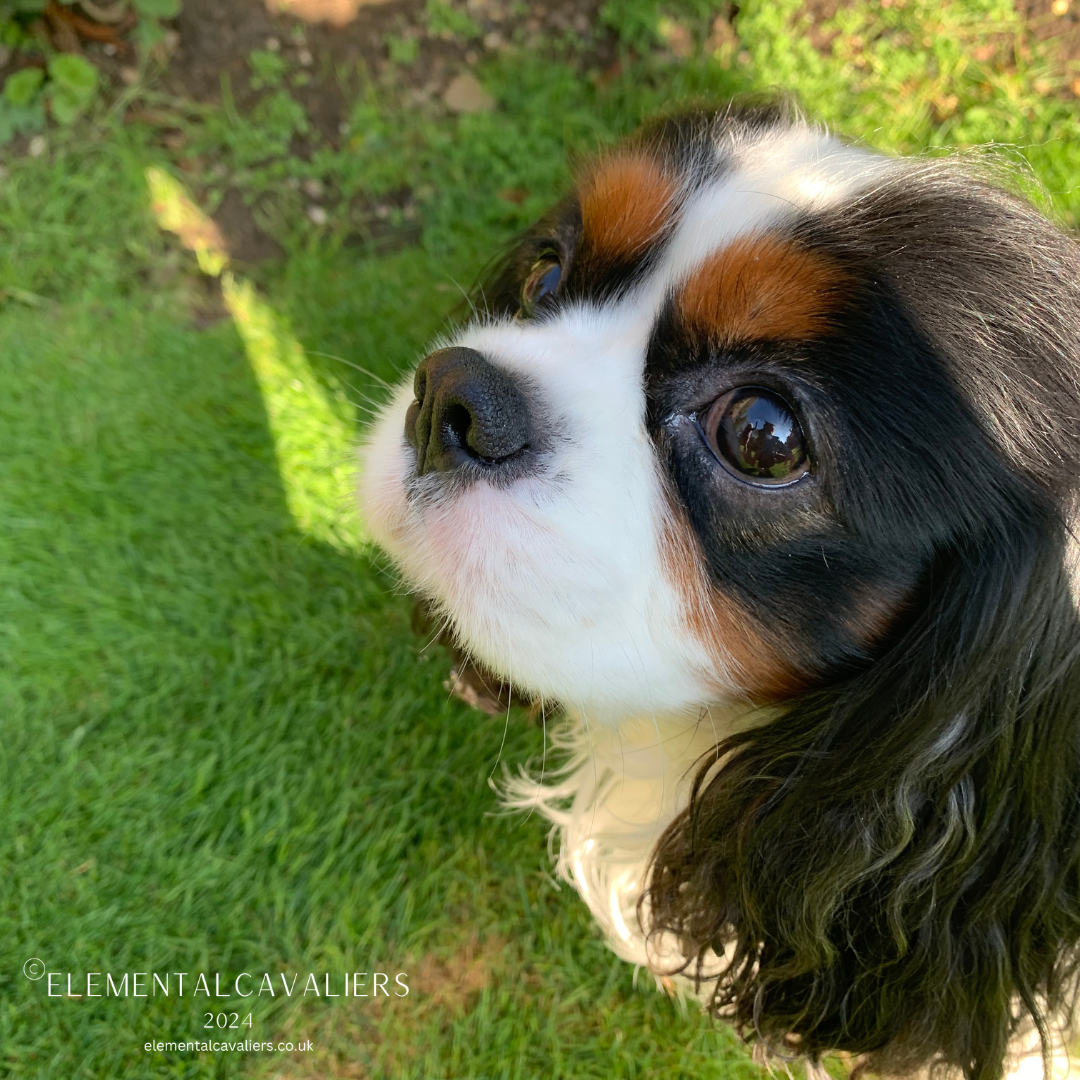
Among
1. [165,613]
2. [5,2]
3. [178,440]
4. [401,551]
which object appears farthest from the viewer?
[5,2]

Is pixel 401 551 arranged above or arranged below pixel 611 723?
above

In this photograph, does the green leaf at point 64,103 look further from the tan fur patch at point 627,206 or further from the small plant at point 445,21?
the tan fur patch at point 627,206

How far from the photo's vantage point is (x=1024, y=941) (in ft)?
3.92

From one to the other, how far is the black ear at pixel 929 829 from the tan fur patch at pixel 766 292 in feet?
1.06

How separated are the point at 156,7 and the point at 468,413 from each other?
258 cm

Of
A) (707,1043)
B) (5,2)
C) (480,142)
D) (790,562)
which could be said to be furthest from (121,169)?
(707,1043)

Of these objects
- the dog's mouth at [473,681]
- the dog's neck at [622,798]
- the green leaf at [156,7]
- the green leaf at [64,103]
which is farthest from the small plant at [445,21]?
the dog's neck at [622,798]

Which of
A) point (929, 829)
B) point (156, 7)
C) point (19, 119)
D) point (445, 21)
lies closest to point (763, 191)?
point (929, 829)

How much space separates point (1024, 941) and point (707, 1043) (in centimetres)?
97

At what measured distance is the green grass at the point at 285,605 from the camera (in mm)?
1958

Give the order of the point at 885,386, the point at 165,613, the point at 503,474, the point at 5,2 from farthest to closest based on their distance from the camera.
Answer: the point at 5,2
the point at 165,613
the point at 503,474
the point at 885,386

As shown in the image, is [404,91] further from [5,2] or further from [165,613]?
[165,613]

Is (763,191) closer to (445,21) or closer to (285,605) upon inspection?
(285,605)

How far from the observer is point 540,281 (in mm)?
1542
